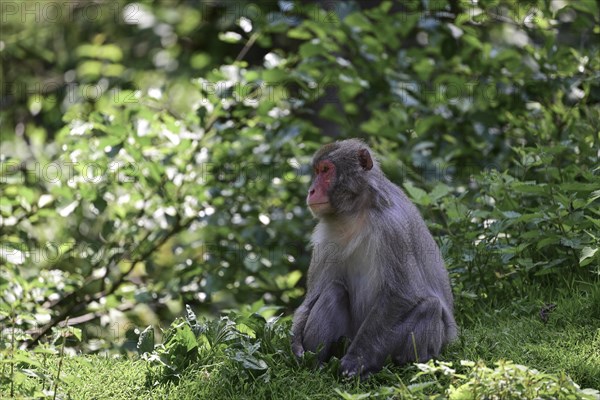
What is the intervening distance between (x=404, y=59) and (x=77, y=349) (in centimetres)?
479

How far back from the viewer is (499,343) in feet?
19.2

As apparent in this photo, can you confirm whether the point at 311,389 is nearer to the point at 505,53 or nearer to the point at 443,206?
the point at 443,206

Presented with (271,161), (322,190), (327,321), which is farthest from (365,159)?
(271,161)

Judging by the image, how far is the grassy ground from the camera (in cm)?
531

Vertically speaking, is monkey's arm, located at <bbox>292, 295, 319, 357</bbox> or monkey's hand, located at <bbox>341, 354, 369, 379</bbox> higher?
monkey's hand, located at <bbox>341, 354, 369, 379</bbox>

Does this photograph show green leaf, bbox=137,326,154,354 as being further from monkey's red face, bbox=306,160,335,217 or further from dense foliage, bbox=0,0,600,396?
dense foliage, bbox=0,0,600,396

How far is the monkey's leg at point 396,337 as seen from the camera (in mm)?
5500

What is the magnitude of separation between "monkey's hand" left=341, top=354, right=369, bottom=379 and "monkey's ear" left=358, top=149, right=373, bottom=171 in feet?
→ 4.26

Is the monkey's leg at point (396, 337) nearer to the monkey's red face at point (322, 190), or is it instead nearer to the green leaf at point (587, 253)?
the monkey's red face at point (322, 190)

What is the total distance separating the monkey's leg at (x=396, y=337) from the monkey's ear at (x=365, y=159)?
982 mm

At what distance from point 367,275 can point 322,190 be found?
2.13 feet

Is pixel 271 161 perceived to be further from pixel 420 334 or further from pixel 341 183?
pixel 420 334

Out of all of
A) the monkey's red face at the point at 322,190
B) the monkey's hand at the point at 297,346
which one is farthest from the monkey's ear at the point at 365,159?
the monkey's hand at the point at 297,346

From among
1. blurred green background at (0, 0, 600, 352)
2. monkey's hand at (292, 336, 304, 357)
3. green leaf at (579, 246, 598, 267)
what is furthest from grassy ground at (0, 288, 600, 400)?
blurred green background at (0, 0, 600, 352)
